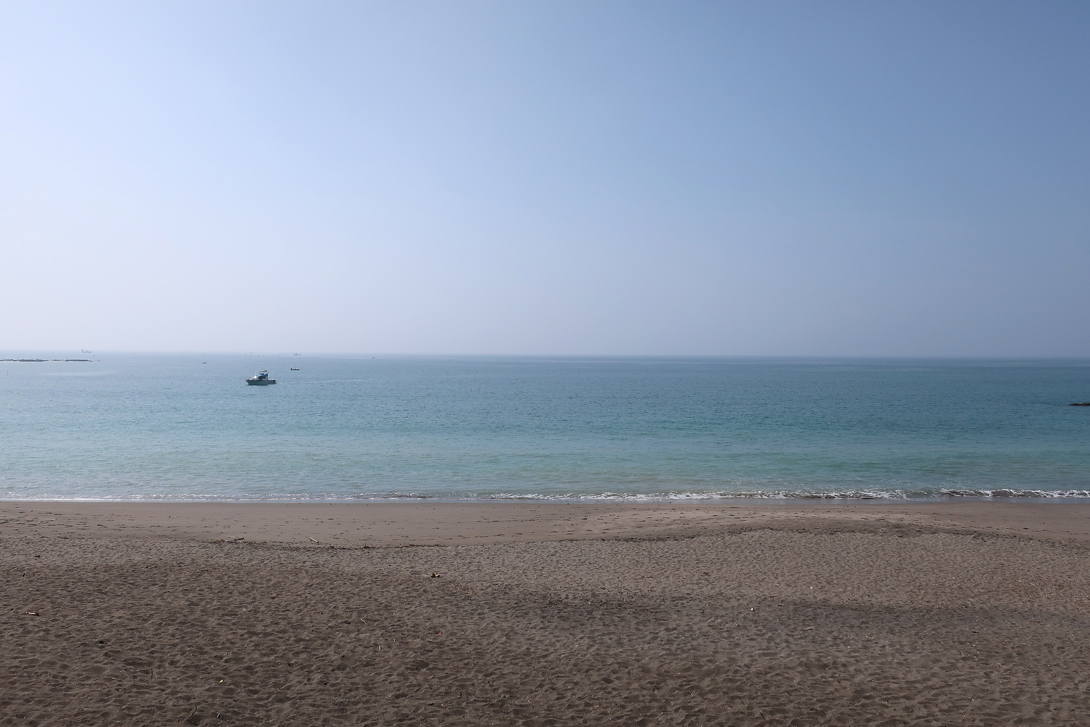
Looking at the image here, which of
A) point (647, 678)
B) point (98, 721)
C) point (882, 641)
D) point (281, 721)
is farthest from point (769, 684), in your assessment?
point (98, 721)

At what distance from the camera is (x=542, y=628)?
9289 millimetres

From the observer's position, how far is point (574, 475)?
26.5m

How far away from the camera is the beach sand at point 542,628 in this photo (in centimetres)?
696

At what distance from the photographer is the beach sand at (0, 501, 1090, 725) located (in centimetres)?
696

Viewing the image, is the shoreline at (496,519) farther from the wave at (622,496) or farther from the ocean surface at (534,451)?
the ocean surface at (534,451)

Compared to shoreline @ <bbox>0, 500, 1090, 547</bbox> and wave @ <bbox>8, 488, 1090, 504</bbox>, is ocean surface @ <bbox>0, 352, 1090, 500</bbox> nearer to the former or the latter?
wave @ <bbox>8, 488, 1090, 504</bbox>

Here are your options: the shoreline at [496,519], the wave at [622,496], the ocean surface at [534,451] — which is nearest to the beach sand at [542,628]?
the shoreline at [496,519]

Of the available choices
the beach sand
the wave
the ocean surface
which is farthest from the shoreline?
the ocean surface

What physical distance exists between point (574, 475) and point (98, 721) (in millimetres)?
21003

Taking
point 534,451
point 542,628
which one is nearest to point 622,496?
point 534,451

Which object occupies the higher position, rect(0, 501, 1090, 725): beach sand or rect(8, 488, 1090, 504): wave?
rect(0, 501, 1090, 725): beach sand

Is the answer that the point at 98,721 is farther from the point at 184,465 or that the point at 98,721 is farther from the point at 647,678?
the point at 184,465

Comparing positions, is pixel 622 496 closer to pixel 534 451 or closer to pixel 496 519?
pixel 496 519

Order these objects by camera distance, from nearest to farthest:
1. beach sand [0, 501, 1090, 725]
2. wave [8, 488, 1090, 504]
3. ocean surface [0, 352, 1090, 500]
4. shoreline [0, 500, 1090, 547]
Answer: beach sand [0, 501, 1090, 725] < shoreline [0, 500, 1090, 547] < wave [8, 488, 1090, 504] < ocean surface [0, 352, 1090, 500]
